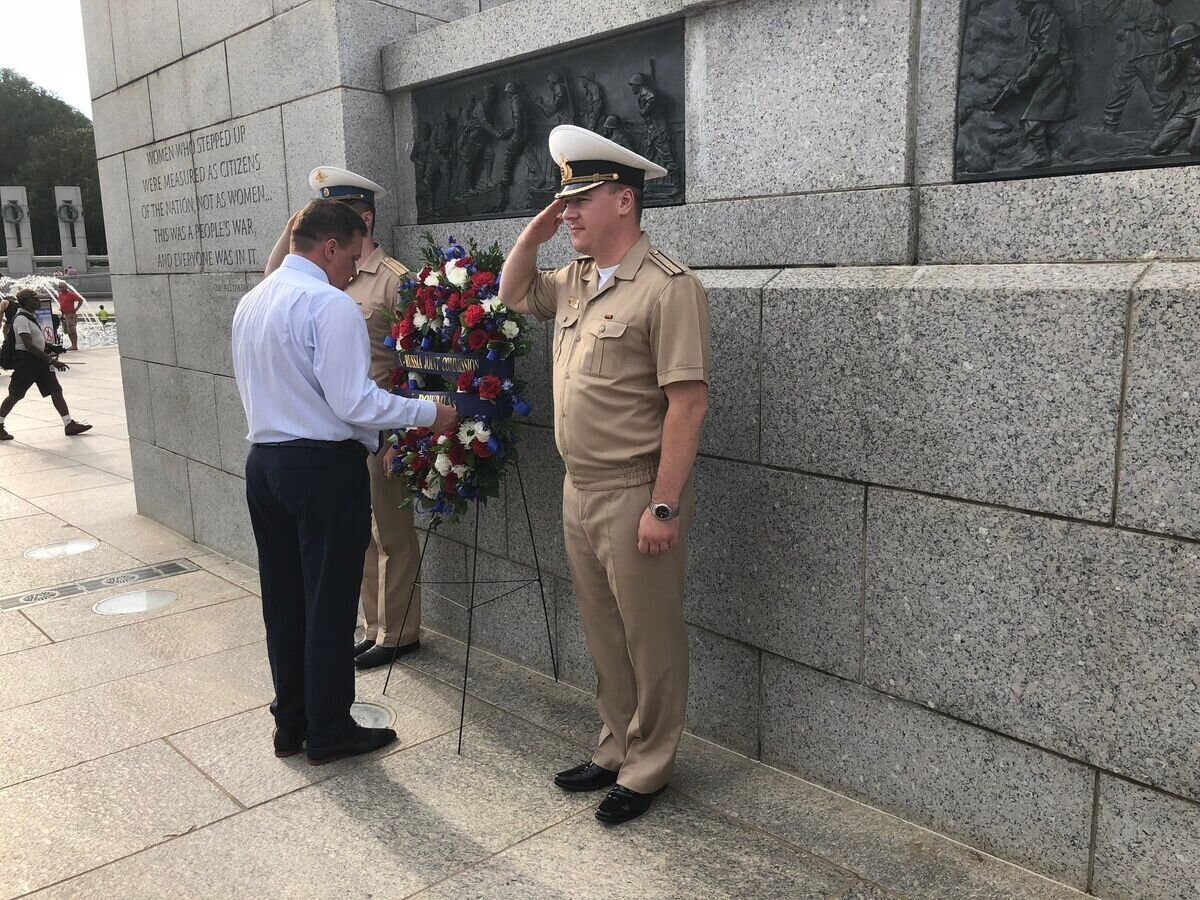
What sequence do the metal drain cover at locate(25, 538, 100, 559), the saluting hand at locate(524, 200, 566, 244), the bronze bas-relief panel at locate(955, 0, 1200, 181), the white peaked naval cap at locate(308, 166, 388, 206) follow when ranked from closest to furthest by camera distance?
the bronze bas-relief panel at locate(955, 0, 1200, 181) < the saluting hand at locate(524, 200, 566, 244) < the white peaked naval cap at locate(308, 166, 388, 206) < the metal drain cover at locate(25, 538, 100, 559)

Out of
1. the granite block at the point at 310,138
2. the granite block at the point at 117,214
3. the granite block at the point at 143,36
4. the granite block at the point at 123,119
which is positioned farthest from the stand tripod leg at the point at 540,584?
the granite block at the point at 117,214

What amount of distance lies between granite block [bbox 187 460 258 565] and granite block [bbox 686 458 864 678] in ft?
12.5

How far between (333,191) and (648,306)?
233cm

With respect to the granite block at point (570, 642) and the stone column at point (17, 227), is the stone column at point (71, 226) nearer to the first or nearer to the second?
the stone column at point (17, 227)

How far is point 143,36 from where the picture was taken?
22.0ft

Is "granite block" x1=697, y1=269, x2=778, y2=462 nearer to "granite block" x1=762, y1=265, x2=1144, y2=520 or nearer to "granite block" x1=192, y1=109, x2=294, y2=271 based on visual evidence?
"granite block" x1=762, y1=265, x2=1144, y2=520

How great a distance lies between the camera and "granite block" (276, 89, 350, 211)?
500cm

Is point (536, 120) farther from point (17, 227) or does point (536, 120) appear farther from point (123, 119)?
point (17, 227)

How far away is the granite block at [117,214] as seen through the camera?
24.3 feet

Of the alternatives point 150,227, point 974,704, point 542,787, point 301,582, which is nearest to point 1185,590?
point 974,704

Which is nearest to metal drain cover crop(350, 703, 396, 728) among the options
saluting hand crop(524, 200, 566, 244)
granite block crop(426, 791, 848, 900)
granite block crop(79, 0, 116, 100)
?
granite block crop(426, 791, 848, 900)

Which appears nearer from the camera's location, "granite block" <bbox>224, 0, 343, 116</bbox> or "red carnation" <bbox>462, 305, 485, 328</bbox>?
"red carnation" <bbox>462, 305, 485, 328</bbox>

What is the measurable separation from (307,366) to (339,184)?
157 centimetres

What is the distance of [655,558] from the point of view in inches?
123
